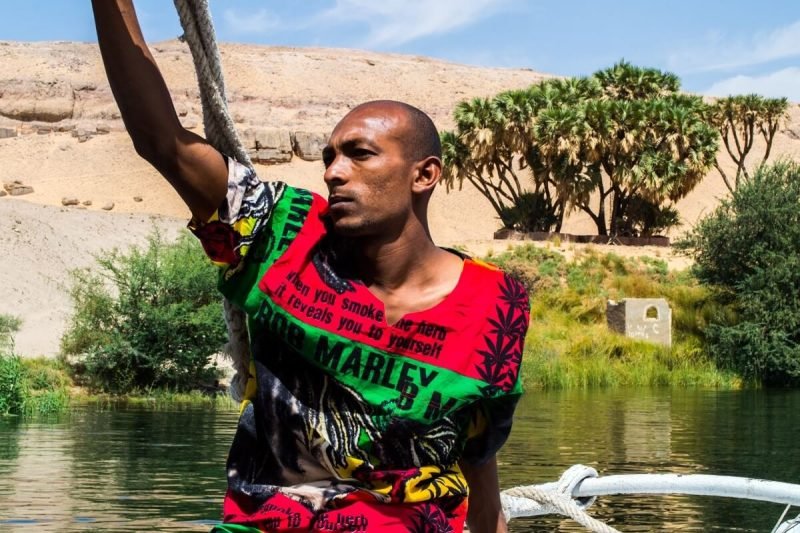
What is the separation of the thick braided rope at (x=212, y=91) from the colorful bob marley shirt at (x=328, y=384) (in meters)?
0.06

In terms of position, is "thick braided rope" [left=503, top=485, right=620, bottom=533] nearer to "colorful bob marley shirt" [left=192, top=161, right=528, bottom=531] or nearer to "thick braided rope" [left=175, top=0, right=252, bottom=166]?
"colorful bob marley shirt" [left=192, top=161, right=528, bottom=531]

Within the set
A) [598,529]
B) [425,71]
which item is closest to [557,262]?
[598,529]

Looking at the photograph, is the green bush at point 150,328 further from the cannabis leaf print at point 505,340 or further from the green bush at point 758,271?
the cannabis leaf print at point 505,340

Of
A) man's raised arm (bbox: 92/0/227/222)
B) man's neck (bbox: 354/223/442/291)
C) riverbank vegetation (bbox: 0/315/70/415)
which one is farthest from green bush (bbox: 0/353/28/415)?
man's raised arm (bbox: 92/0/227/222)

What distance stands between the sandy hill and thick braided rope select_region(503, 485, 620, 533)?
35533 millimetres

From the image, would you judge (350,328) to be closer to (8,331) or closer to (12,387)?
(12,387)

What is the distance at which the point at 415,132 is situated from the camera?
2.53 m

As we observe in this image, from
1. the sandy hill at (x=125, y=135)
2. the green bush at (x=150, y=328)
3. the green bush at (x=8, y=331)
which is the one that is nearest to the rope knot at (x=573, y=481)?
the green bush at (x=150, y=328)

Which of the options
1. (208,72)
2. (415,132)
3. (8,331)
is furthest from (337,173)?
(8,331)

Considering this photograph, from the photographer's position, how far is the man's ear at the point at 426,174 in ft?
8.33

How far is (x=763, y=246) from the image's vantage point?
108 ft

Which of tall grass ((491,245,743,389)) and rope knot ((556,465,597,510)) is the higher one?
tall grass ((491,245,743,389))

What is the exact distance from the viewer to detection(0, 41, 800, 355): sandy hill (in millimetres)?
44875

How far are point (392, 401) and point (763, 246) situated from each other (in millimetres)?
31841
